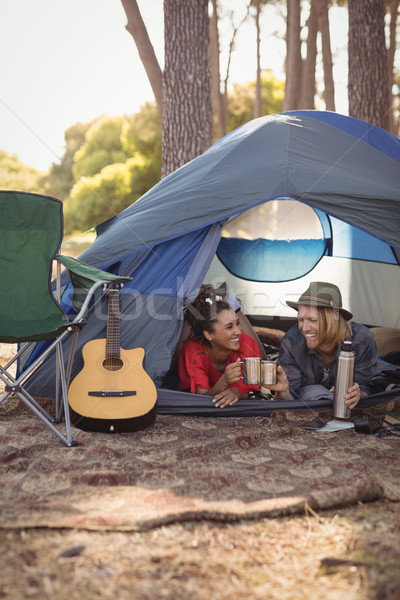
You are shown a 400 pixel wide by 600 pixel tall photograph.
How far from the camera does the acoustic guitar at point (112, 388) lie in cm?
248

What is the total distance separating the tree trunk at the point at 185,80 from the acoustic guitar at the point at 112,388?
2.76 meters

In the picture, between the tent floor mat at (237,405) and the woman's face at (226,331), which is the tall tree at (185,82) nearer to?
the woman's face at (226,331)

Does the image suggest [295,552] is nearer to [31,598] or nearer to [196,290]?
[31,598]

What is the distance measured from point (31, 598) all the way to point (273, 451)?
123cm

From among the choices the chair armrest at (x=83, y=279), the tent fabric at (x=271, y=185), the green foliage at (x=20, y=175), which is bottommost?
the chair armrest at (x=83, y=279)

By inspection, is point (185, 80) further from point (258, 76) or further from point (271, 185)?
point (258, 76)

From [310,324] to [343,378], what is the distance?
306 mm

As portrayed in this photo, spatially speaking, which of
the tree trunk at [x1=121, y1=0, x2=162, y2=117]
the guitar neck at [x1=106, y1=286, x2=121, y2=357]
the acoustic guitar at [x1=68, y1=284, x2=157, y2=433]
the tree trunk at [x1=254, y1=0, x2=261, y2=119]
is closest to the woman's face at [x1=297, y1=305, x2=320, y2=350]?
the acoustic guitar at [x1=68, y1=284, x2=157, y2=433]

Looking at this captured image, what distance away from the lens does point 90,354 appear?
266 cm

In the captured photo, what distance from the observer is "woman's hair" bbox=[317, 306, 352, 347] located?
269 centimetres

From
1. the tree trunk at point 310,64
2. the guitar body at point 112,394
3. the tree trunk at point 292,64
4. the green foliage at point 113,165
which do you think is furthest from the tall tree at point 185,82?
the green foliage at point 113,165

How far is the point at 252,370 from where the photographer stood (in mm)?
2510

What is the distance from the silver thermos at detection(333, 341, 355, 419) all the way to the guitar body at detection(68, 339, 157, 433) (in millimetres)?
806

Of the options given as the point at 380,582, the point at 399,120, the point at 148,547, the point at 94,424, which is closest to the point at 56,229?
the point at 94,424
